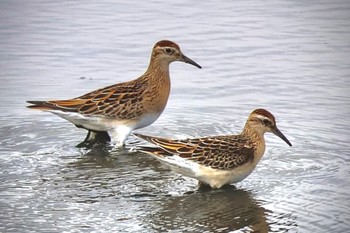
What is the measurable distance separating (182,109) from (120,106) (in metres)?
1.34

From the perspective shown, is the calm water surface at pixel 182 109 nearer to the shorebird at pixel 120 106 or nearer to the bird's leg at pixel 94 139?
the bird's leg at pixel 94 139

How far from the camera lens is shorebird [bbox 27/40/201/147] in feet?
40.8

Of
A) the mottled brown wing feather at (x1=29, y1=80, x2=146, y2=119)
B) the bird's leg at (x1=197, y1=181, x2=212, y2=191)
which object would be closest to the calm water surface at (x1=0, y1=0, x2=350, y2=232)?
the bird's leg at (x1=197, y1=181, x2=212, y2=191)

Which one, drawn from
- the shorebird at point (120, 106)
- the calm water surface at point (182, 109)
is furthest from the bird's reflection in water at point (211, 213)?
the shorebird at point (120, 106)

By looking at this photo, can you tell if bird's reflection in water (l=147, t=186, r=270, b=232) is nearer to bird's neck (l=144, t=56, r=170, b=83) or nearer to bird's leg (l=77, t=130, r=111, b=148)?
bird's leg (l=77, t=130, r=111, b=148)

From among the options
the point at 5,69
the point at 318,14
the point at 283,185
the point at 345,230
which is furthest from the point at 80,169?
the point at 318,14

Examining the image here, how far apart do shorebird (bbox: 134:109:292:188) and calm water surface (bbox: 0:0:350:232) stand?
19 centimetres

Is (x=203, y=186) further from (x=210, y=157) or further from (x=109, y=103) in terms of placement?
(x=109, y=103)

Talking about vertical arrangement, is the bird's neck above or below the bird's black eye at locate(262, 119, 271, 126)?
above

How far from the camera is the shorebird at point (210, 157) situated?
10.9m

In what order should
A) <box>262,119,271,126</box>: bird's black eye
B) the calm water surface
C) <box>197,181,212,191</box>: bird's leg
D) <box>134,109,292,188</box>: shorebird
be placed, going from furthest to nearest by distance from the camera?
<box>262,119,271,126</box>: bird's black eye, <box>197,181,212,191</box>: bird's leg, <box>134,109,292,188</box>: shorebird, the calm water surface

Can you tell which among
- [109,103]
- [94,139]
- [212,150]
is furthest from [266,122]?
[94,139]

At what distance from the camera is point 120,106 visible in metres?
12.6

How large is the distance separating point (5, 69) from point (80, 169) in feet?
14.0
